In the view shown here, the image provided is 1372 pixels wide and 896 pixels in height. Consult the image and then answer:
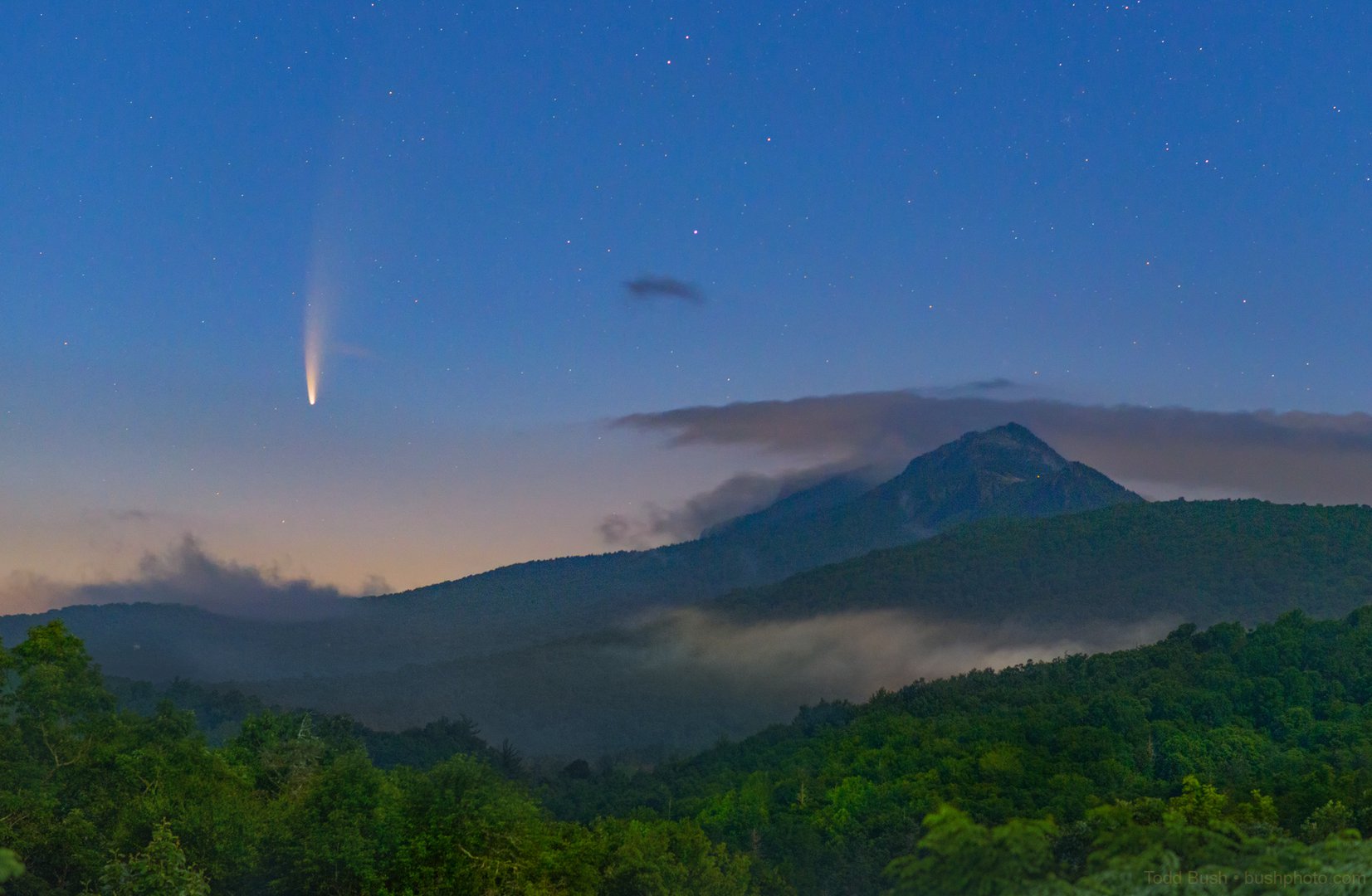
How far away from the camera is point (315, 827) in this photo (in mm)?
31016

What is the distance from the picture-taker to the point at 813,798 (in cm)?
8875

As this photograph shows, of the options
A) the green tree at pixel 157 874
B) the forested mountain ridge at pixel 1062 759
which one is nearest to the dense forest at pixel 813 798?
the green tree at pixel 157 874

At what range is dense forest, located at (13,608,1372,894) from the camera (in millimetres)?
11352

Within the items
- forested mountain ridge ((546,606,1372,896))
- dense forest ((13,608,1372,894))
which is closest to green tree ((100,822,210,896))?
dense forest ((13,608,1372,894))

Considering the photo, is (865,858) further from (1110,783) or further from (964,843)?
(964,843)

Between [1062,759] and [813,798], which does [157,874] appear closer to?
[813,798]

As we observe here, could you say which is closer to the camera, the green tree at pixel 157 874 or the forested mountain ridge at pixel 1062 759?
the green tree at pixel 157 874

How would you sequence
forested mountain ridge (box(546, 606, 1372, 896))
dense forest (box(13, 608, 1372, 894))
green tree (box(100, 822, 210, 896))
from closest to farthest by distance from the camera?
dense forest (box(13, 608, 1372, 894)) < green tree (box(100, 822, 210, 896)) < forested mountain ridge (box(546, 606, 1372, 896))

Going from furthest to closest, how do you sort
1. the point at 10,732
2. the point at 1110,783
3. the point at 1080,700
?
the point at 1080,700 → the point at 1110,783 → the point at 10,732

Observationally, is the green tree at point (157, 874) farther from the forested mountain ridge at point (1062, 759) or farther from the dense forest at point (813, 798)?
the forested mountain ridge at point (1062, 759)

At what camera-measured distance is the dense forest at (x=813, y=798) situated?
37.2 feet

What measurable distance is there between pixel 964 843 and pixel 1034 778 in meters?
75.0

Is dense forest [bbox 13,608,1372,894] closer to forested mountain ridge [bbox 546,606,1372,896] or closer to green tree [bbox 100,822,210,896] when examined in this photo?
green tree [bbox 100,822,210,896]

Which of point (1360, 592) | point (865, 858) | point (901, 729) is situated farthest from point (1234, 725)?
point (1360, 592)
